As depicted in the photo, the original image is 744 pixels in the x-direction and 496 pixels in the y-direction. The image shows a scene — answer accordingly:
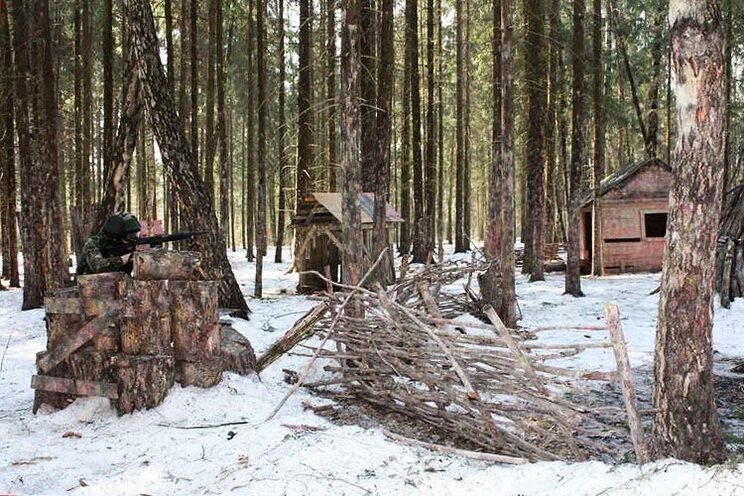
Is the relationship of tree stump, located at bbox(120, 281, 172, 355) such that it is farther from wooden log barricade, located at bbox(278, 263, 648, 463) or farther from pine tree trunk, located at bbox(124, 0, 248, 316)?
pine tree trunk, located at bbox(124, 0, 248, 316)

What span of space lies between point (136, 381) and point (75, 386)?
57cm

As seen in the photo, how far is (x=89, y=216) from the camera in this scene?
15578mm

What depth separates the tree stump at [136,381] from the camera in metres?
4.91

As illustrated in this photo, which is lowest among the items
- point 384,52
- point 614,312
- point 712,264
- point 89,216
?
point 614,312

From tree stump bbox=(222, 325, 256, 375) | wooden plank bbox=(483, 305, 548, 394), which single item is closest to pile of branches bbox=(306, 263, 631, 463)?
wooden plank bbox=(483, 305, 548, 394)

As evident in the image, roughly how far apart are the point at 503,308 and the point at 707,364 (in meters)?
5.80

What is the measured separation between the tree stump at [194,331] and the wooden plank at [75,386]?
59cm

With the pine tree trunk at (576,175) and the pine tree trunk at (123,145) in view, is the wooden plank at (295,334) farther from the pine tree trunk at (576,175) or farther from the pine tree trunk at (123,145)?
the pine tree trunk at (576,175)

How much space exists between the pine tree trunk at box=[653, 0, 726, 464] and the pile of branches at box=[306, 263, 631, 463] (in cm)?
43

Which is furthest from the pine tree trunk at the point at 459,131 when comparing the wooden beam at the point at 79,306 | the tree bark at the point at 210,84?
the wooden beam at the point at 79,306

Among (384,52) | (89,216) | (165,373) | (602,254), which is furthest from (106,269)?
(602,254)

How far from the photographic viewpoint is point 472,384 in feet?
14.8

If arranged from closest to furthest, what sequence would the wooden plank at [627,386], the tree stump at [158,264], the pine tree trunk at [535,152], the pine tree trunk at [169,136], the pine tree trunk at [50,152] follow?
1. the wooden plank at [627,386]
2. the tree stump at [158,264]
3. the pine tree trunk at [169,136]
4. the pine tree trunk at [50,152]
5. the pine tree trunk at [535,152]

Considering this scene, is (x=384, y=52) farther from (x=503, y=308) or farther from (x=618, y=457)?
(x=618, y=457)
